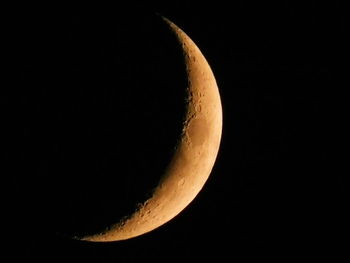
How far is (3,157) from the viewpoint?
2.55m

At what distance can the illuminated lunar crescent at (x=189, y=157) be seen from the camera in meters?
2.93

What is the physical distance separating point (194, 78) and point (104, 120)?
750 mm

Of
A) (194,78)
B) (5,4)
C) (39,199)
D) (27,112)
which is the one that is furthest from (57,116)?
(194,78)

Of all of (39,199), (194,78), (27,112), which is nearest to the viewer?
(27,112)

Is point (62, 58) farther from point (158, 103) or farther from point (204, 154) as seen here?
point (204, 154)

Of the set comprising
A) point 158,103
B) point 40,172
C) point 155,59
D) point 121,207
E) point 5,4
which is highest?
point 5,4

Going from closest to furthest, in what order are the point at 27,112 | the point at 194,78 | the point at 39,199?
the point at 27,112, the point at 39,199, the point at 194,78

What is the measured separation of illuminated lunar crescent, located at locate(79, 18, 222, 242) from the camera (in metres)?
2.93

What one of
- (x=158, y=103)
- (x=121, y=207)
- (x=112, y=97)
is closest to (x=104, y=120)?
(x=112, y=97)

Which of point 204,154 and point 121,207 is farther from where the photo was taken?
point 204,154

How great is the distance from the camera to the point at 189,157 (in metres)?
2.99

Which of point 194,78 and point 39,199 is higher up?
point 194,78

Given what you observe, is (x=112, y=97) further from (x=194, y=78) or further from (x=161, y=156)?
(x=194, y=78)

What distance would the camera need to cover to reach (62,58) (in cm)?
255
